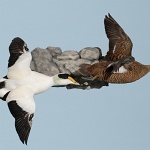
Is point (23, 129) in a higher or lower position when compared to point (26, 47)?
lower

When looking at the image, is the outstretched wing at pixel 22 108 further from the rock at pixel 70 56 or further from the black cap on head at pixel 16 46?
the rock at pixel 70 56

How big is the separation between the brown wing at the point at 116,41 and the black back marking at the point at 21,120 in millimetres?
1515

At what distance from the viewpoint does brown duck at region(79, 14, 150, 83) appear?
42.5 ft

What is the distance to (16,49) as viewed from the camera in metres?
12.9

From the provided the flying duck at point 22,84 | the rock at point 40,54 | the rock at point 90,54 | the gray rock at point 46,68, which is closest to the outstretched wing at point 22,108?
the flying duck at point 22,84

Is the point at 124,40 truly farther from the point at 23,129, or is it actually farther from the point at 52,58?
the point at 23,129

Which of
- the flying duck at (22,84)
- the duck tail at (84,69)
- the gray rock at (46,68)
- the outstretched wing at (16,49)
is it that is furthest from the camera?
the gray rock at (46,68)

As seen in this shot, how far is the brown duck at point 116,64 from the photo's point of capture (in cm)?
1296

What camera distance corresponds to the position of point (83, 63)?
1329cm

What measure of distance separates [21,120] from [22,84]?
56 cm

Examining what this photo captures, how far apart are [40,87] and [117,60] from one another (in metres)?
1.08

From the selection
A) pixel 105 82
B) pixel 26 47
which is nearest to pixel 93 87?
pixel 105 82

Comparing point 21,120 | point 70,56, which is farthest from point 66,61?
point 21,120

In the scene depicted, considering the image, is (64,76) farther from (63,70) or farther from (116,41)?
(116,41)
